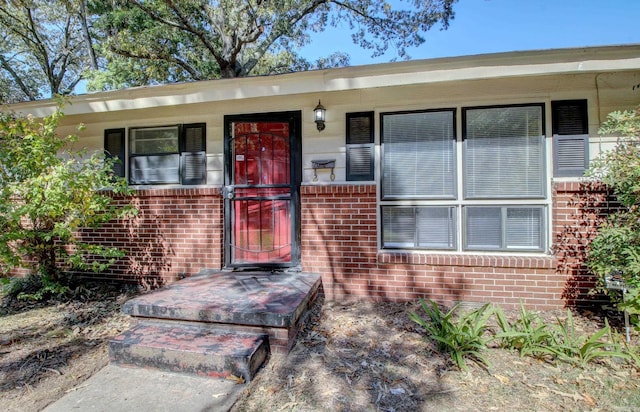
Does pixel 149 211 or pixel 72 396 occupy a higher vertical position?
pixel 149 211

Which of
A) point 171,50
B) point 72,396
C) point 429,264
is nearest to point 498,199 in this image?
point 429,264

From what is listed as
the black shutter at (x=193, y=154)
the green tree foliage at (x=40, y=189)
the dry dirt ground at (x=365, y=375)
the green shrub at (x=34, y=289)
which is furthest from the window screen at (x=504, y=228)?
the green shrub at (x=34, y=289)

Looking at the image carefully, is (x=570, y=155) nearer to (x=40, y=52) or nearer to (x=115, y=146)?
(x=115, y=146)

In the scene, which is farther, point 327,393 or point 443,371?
point 443,371

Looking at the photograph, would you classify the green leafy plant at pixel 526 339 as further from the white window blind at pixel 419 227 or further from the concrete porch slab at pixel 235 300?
the concrete porch slab at pixel 235 300

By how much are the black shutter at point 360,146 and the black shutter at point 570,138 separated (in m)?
1.87

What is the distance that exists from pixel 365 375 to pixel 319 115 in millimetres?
2637

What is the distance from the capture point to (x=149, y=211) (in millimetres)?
4328

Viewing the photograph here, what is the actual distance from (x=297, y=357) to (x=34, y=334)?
256 cm

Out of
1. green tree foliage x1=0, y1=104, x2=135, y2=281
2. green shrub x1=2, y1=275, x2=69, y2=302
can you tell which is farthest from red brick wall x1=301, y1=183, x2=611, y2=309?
green shrub x1=2, y1=275, x2=69, y2=302

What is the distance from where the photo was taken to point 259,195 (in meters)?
4.16

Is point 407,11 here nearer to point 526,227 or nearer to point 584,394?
point 526,227

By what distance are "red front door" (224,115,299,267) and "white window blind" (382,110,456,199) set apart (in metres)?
1.20

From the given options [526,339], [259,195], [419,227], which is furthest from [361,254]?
[526,339]
